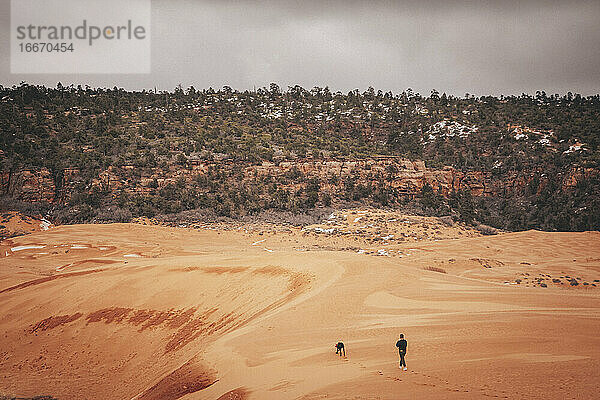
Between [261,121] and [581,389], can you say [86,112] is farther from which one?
[581,389]

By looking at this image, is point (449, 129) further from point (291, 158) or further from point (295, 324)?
point (295, 324)

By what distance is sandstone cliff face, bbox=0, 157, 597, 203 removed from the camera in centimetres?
4141

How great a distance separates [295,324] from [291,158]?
131ft

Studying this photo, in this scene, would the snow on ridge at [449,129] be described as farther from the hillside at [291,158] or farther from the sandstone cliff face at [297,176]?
the sandstone cliff face at [297,176]

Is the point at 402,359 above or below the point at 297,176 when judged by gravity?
below

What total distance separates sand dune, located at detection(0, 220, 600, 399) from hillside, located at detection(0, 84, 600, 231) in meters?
17.6

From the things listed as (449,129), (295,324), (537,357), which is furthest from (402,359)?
(449,129)

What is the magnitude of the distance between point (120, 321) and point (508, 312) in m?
11.9

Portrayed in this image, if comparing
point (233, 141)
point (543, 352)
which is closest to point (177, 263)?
point (543, 352)

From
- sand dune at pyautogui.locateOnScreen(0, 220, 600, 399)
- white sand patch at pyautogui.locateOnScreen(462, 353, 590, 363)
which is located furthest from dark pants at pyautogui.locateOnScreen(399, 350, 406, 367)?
white sand patch at pyautogui.locateOnScreen(462, 353, 590, 363)

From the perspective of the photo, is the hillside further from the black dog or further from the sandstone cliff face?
the black dog

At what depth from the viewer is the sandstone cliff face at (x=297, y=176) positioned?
41406 mm

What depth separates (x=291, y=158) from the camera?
49.8 metres

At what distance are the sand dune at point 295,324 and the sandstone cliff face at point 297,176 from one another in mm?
18138
